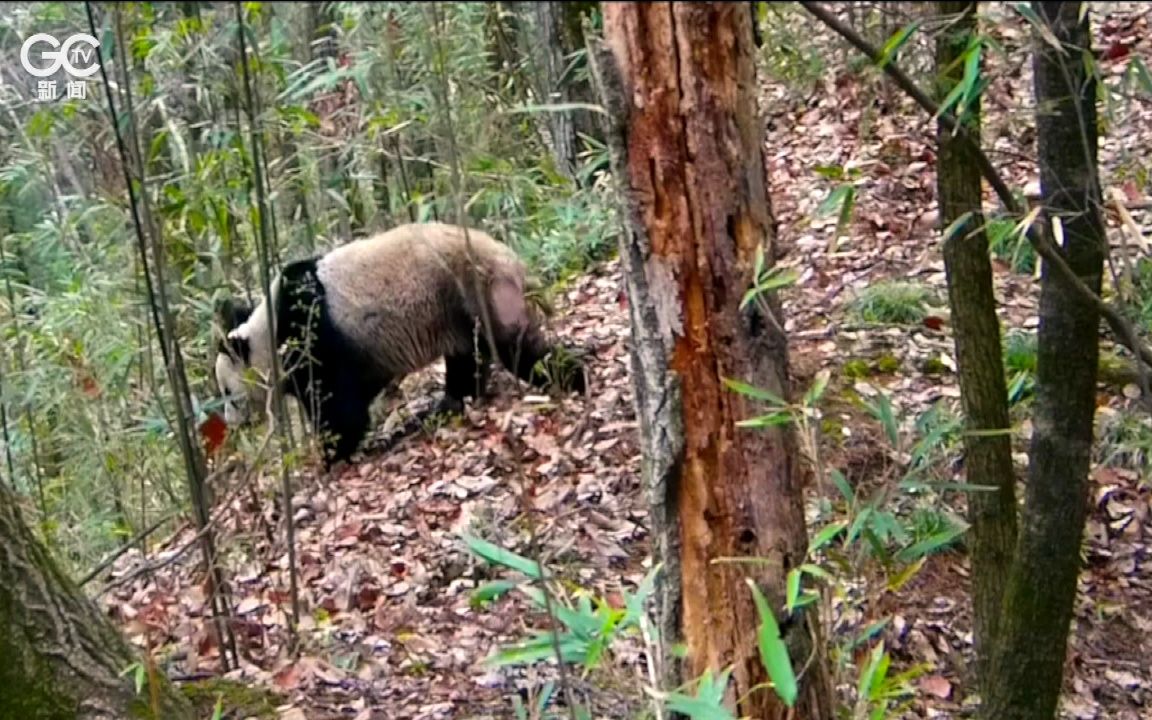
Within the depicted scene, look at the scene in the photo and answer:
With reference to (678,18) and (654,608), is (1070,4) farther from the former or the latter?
(654,608)

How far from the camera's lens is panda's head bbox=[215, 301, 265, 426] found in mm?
5700

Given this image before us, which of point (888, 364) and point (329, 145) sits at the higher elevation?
point (329, 145)

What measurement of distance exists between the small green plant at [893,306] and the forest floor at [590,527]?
0.06 meters

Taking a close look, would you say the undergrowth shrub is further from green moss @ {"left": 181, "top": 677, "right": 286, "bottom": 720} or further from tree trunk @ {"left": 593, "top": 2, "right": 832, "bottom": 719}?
green moss @ {"left": 181, "top": 677, "right": 286, "bottom": 720}

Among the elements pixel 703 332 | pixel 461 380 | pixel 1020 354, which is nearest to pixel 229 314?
pixel 461 380

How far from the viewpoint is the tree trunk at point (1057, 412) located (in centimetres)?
302

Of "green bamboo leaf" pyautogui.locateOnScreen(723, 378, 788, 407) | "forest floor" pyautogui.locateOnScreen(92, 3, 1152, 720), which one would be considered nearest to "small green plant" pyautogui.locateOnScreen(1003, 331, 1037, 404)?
"forest floor" pyautogui.locateOnScreen(92, 3, 1152, 720)

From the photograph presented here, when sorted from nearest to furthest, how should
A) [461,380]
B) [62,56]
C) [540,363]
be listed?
[62,56]
[540,363]
[461,380]

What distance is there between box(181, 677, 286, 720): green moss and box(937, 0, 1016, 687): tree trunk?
2.11 m

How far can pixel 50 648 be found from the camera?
9.99ft

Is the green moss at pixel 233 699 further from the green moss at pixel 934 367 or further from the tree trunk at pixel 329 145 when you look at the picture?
the green moss at pixel 934 367

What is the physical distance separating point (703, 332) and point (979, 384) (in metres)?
1.46

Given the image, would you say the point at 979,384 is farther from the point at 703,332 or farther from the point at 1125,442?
the point at 1125,442

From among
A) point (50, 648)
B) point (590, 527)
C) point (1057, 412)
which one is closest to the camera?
point (50, 648)
